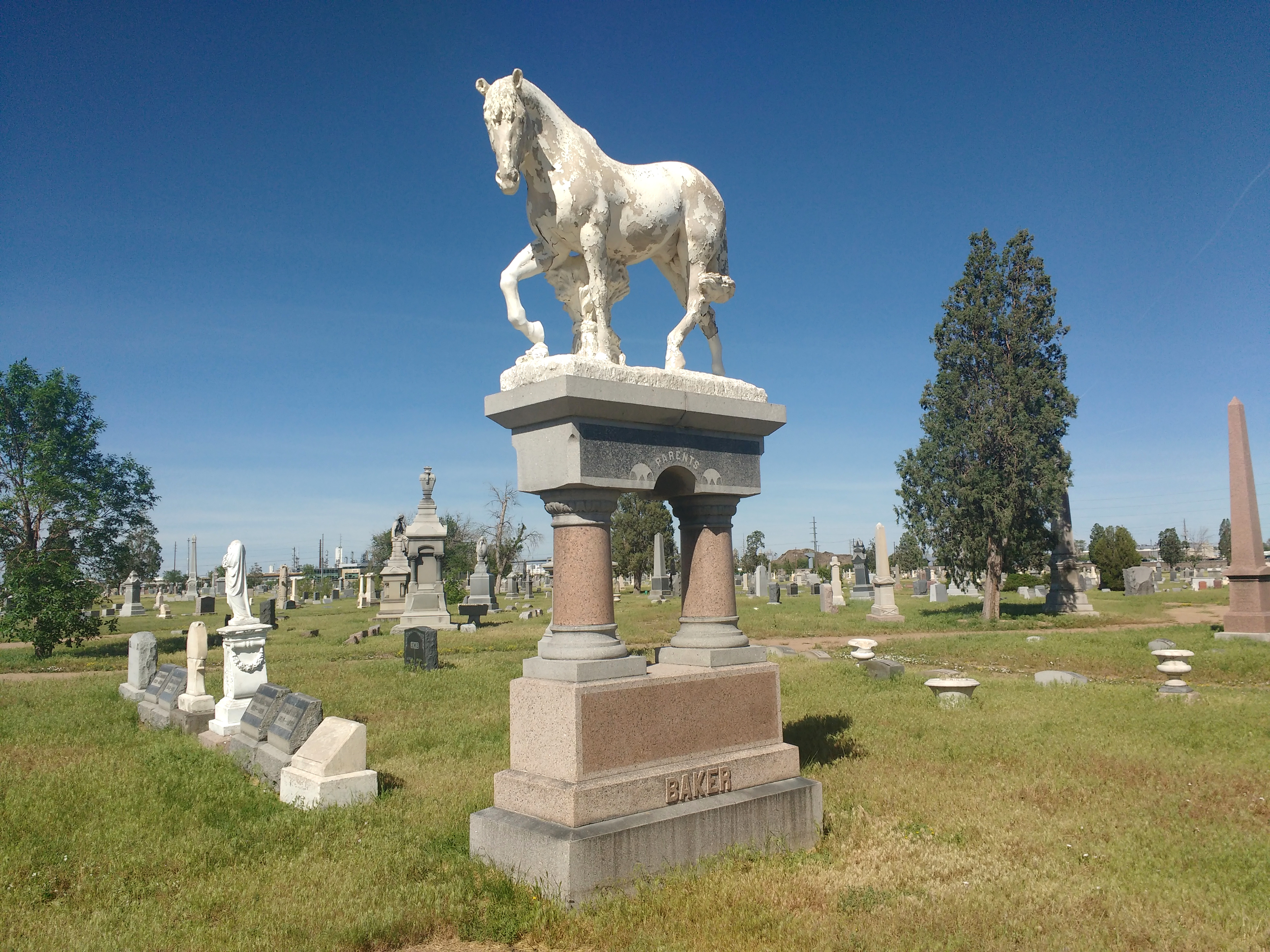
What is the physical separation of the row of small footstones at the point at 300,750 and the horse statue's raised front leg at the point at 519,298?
3.50m

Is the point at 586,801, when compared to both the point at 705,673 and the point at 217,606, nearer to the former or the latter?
the point at 705,673

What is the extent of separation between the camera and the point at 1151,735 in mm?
7867

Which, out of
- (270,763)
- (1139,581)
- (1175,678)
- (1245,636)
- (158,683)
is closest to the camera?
(270,763)

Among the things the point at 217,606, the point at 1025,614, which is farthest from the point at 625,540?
the point at 1025,614

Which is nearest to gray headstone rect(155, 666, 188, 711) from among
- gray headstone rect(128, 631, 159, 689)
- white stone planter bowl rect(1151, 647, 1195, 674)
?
gray headstone rect(128, 631, 159, 689)

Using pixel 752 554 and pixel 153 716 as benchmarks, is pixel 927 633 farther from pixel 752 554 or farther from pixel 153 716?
pixel 752 554

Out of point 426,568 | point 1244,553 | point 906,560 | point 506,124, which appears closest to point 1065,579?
point 1244,553

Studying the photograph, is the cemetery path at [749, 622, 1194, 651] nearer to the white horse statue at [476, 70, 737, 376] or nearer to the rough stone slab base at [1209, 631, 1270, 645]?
the rough stone slab base at [1209, 631, 1270, 645]

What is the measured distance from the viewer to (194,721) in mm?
9602

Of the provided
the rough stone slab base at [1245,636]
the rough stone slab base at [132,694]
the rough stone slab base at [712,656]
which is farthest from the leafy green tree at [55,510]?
the rough stone slab base at [1245,636]

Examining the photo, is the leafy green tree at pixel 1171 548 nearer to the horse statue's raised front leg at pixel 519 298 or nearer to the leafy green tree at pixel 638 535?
the leafy green tree at pixel 638 535

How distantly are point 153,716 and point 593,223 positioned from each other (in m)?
8.97

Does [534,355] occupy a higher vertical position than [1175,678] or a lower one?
higher

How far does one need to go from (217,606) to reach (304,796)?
128 feet
